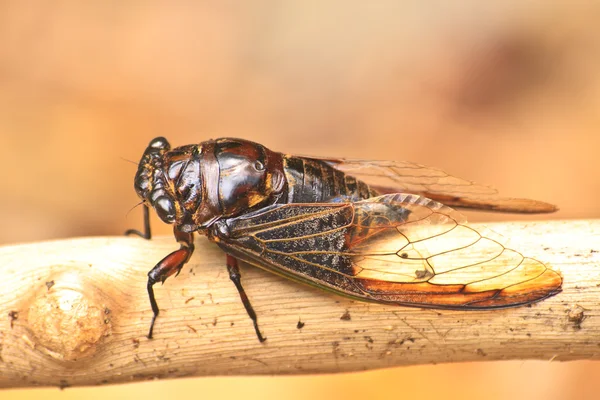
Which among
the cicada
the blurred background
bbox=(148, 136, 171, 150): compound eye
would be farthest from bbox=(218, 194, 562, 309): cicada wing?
the blurred background

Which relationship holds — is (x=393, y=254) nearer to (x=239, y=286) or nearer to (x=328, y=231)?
(x=328, y=231)

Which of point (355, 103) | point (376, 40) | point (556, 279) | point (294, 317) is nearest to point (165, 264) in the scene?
point (294, 317)

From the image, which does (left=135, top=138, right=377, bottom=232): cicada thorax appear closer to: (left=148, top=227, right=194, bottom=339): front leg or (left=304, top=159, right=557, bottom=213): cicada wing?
(left=148, top=227, right=194, bottom=339): front leg

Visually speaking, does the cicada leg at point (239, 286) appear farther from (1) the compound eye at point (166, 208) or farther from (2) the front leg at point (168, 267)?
(1) the compound eye at point (166, 208)

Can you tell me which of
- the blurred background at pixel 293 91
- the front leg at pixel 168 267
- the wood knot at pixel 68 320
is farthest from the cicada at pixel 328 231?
the blurred background at pixel 293 91

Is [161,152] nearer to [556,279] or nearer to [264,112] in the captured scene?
[556,279]

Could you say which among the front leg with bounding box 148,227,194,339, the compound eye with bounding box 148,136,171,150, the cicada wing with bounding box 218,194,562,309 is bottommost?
the front leg with bounding box 148,227,194,339
